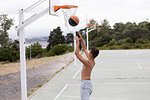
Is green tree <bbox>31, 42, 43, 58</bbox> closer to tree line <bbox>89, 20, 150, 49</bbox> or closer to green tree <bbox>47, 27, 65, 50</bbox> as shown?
green tree <bbox>47, 27, 65, 50</bbox>

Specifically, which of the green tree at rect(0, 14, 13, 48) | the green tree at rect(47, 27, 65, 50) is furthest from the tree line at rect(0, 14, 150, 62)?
the green tree at rect(47, 27, 65, 50)

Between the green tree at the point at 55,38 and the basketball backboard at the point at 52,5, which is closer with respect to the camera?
the basketball backboard at the point at 52,5

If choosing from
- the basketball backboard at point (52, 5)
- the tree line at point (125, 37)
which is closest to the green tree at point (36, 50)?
the tree line at point (125, 37)

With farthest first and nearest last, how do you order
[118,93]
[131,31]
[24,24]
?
1. [131,31]
2. [118,93]
3. [24,24]

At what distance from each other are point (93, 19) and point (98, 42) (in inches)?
545

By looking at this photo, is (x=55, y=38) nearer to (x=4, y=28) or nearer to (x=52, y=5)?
(x=4, y=28)

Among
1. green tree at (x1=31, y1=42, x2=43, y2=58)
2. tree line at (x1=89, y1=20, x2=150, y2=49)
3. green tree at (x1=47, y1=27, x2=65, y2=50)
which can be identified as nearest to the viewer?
tree line at (x1=89, y1=20, x2=150, y2=49)

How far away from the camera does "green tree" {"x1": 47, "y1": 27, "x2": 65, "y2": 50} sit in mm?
63562

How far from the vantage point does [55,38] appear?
63.6 meters

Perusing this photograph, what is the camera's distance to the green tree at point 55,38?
209 feet

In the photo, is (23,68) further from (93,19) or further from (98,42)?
(93,19)

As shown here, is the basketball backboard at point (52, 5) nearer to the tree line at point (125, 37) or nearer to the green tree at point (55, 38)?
the tree line at point (125, 37)

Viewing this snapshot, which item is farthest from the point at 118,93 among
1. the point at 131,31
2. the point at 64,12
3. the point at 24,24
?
the point at 131,31

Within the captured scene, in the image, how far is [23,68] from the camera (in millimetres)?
7008
